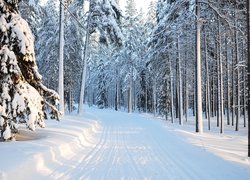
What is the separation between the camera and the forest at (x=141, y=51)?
39.4 feet

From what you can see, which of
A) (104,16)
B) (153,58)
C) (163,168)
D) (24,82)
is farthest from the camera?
(153,58)

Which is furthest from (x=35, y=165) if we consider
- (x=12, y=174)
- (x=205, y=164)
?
(x=205, y=164)

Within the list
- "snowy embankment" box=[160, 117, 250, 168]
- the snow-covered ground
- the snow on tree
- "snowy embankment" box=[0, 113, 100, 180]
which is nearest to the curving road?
the snow-covered ground

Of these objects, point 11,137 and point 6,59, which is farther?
point 11,137

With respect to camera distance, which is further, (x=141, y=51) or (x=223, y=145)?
(x=141, y=51)

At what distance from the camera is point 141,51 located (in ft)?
170

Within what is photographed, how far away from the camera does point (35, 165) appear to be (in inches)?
321

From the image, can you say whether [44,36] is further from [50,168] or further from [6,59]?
[50,168]

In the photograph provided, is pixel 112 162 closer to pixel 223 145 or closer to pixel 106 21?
pixel 223 145

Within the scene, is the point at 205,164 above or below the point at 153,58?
below

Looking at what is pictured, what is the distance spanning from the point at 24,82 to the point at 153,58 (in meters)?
25.9

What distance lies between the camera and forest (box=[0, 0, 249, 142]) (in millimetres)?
Result: 12006

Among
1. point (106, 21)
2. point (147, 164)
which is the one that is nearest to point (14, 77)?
point (147, 164)

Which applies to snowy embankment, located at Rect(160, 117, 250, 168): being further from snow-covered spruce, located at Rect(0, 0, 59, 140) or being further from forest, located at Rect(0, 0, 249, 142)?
snow-covered spruce, located at Rect(0, 0, 59, 140)
